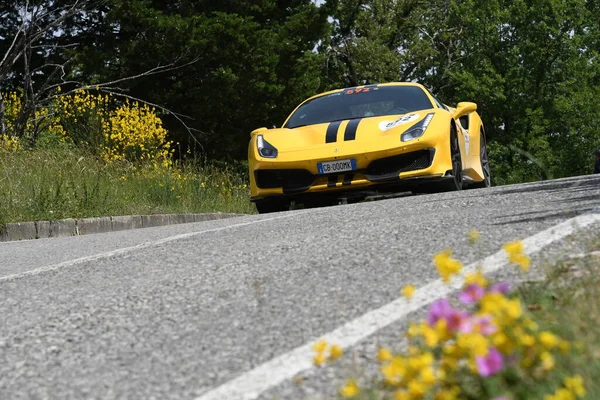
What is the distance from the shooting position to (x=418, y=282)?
13.9ft

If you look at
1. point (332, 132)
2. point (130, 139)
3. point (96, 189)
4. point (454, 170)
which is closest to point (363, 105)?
point (332, 132)

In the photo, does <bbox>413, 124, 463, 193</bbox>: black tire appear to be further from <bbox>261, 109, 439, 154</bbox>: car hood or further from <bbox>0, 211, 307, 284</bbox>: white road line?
<bbox>0, 211, 307, 284</bbox>: white road line

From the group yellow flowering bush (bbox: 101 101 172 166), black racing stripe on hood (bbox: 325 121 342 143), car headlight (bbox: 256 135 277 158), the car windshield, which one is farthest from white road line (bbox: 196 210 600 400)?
yellow flowering bush (bbox: 101 101 172 166)

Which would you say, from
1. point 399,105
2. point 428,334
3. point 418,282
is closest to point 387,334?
point 418,282

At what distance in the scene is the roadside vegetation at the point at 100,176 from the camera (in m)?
12.1

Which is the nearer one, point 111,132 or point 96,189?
point 96,189

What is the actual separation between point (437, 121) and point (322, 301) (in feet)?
21.1

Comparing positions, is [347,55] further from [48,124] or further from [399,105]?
[399,105]

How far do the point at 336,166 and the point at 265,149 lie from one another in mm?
832

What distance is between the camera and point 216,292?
15.1ft

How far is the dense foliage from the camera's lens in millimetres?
22844

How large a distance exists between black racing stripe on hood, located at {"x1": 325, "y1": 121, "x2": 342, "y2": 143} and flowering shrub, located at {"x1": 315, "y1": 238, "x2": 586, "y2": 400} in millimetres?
7584

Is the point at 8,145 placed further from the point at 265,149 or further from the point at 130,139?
the point at 265,149

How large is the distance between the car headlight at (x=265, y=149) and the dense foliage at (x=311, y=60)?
3536mm
